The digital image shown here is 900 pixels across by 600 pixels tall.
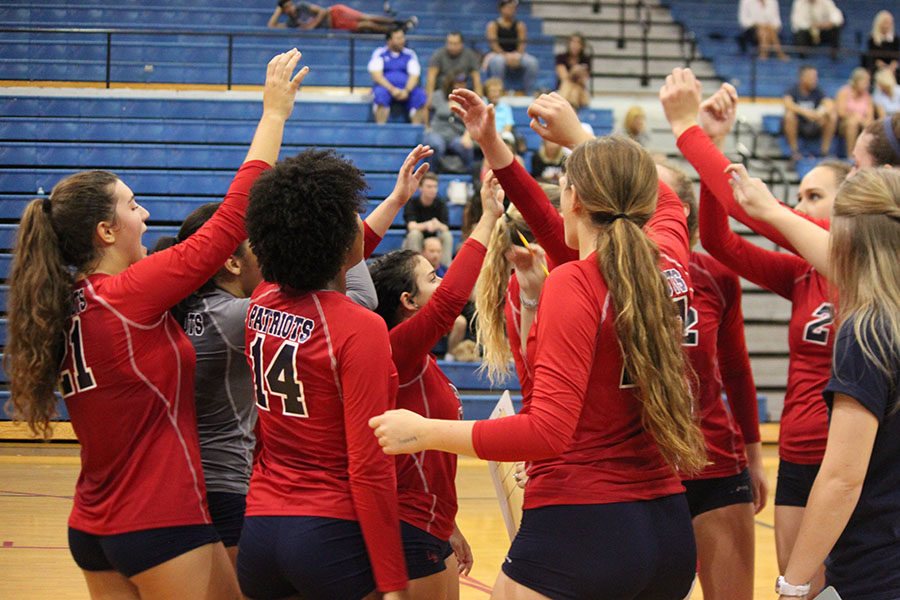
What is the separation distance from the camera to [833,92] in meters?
12.5

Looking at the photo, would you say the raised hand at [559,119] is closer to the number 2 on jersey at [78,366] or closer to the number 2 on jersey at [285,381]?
the number 2 on jersey at [285,381]

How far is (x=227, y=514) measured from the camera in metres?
2.55

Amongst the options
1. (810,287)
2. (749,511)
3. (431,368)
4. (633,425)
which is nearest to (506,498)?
(431,368)

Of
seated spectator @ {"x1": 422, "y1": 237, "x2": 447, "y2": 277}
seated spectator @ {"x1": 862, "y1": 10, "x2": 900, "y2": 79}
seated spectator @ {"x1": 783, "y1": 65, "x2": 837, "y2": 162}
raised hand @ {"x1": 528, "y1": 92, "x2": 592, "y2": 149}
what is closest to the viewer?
raised hand @ {"x1": 528, "y1": 92, "x2": 592, "y2": 149}


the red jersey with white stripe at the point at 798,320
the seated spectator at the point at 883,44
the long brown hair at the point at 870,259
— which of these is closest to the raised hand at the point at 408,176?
the red jersey with white stripe at the point at 798,320

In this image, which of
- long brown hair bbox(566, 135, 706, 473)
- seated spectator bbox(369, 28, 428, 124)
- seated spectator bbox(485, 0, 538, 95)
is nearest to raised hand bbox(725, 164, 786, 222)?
long brown hair bbox(566, 135, 706, 473)

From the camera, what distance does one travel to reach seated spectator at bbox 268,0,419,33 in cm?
524

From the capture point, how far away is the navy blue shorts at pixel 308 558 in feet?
6.54

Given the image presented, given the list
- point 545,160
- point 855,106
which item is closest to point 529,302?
point 545,160

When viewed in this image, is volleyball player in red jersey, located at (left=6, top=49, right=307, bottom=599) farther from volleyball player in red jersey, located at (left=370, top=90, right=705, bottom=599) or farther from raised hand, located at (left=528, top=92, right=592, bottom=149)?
raised hand, located at (left=528, top=92, right=592, bottom=149)

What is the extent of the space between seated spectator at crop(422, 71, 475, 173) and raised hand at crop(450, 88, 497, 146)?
6188 millimetres

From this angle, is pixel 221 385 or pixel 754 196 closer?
pixel 754 196

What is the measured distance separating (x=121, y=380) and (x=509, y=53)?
363 inches

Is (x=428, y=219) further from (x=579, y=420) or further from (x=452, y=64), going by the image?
(x=579, y=420)
